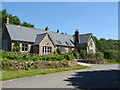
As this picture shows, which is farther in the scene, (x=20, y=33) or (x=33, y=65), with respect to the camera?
(x=20, y=33)

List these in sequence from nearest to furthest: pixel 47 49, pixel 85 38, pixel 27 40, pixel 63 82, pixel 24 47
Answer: pixel 63 82 < pixel 24 47 < pixel 27 40 < pixel 47 49 < pixel 85 38

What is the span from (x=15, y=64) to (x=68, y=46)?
2452cm

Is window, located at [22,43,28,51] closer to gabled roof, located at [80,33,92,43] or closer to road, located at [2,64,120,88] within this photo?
gabled roof, located at [80,33,92,43]

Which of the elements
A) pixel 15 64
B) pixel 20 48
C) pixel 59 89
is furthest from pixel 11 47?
pixel 59 89

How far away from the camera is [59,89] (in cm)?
767

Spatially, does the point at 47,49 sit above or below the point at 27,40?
below

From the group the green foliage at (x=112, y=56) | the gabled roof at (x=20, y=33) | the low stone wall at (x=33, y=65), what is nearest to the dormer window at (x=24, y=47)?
the gabled roof at (x=20, y=33)

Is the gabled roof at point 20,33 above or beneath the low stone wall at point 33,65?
above

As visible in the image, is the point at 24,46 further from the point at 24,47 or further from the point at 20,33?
the point at 20,33

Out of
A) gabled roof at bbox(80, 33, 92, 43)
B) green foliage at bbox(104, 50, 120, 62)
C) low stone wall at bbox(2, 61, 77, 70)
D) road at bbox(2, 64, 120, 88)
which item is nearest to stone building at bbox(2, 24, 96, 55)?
gabled roof at bbox(80, 33, 92, 43)

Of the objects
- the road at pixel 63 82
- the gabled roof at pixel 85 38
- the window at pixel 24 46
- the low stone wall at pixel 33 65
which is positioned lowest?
the road at pixel 63 82

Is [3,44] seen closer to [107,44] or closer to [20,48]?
[20,48]

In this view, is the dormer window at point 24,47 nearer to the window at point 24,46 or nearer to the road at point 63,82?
the window at point 24,46

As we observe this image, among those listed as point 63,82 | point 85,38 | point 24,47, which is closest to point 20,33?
point 24,47
